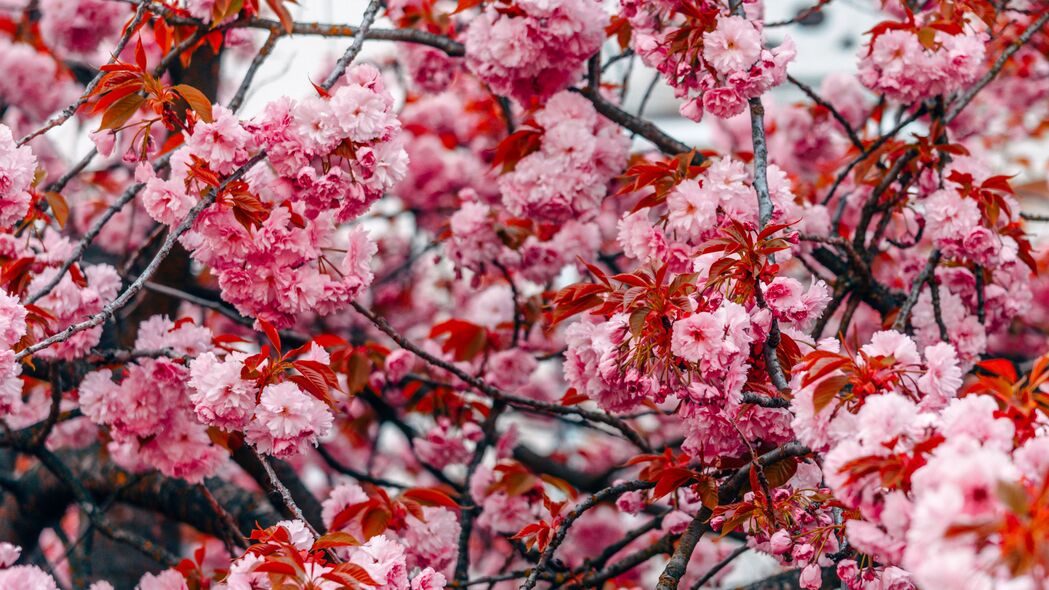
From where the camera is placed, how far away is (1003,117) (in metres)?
4.95

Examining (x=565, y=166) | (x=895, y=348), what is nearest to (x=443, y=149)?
(x=565, y=166)

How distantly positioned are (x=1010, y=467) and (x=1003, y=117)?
4.56 meters

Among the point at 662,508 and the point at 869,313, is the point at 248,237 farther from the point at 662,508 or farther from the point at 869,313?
the point at 869,313

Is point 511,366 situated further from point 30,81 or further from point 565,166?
point 30,81

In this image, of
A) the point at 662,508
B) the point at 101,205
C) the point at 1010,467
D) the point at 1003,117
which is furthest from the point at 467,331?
the point at 1003,117

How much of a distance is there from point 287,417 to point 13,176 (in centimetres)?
60

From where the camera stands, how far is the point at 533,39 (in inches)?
82.9

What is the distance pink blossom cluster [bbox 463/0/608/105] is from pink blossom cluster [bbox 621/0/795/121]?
197 mm

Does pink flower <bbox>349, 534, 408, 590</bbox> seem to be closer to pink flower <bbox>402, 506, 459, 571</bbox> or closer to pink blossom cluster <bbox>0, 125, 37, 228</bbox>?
pink flower <bbox>402, 506, 459, 571</bbox>

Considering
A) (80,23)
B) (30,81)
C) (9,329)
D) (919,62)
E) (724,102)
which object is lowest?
(9,329)

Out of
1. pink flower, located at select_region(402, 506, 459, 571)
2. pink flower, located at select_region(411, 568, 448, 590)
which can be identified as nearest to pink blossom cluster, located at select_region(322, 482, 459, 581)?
pink flower, located at select_region(402, 506, 459, 571)

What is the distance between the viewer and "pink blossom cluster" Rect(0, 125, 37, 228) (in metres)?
1.62

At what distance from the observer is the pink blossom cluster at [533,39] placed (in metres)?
2.09

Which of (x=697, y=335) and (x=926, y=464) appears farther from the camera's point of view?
(x=697, y=335)
